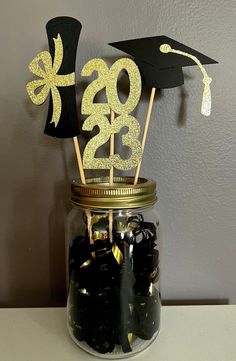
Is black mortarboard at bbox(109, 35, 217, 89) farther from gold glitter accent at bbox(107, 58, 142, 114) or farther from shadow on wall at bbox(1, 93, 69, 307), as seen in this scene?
shadow on wall at bbox(1, 93, 69, 307)

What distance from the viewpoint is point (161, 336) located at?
27.0 inches

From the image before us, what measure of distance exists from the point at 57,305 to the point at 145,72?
0.57m

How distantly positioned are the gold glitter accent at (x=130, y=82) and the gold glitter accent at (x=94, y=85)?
1 cm

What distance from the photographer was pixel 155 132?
79 centimetres

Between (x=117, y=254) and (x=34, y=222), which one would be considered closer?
(x=117, y=254)

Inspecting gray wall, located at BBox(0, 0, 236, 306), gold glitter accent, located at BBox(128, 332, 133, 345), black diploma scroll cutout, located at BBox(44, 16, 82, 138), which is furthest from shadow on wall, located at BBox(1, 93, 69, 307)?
gold glitter accent, located at BBox(128, 332, 133, 345)

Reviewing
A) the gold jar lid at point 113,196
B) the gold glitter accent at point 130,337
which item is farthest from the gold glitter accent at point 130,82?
the gold glitter accent at point 130,337

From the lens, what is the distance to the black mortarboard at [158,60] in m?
0.65

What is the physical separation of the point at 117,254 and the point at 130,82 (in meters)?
0.30

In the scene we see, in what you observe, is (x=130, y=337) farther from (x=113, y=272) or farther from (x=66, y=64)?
(x=66, y=64)

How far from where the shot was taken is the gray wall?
756 millimetres

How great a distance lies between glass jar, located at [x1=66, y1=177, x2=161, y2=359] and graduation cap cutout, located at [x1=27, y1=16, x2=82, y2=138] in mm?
112

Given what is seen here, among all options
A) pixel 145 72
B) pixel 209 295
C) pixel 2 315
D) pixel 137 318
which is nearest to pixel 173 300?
pixel 209 295

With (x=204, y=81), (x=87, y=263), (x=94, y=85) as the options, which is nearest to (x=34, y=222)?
(x=87, y=263)
